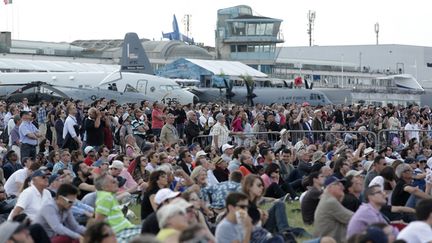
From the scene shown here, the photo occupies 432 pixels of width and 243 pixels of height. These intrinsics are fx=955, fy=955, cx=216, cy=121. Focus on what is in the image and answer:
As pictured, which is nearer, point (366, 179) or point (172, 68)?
point (366, 179)

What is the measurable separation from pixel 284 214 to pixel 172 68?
70.4 meters

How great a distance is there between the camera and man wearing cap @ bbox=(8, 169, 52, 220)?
11.5 metres

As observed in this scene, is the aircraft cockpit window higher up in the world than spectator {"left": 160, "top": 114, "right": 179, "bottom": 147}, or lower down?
higher up

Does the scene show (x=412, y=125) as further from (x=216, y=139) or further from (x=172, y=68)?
(x=172, y=68)

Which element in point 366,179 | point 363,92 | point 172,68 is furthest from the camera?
point 172,68

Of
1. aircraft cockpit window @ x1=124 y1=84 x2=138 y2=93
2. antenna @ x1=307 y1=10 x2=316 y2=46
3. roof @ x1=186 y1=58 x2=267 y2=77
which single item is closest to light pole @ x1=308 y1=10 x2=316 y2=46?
antenna @ x1=307 y1=10 x2=316 y2=46

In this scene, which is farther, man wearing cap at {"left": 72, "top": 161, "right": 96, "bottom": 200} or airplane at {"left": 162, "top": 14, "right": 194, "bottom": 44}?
airplane at {"left": 162, "top": 14, "right": 194, "bottom": 44}

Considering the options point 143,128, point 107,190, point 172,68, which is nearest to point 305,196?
point 107,190

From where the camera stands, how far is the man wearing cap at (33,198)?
37.8ft

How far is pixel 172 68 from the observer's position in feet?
270

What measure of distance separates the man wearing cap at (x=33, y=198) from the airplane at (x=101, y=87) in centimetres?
2620

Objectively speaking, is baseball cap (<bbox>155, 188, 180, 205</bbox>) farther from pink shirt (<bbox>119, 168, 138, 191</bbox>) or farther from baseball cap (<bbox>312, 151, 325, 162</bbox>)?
baseball cap (<bbox>312, 151, 325, 162</bbox>)

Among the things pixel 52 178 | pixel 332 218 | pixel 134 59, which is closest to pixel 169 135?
pixel 52 178

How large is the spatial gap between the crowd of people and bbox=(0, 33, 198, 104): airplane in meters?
11.6
